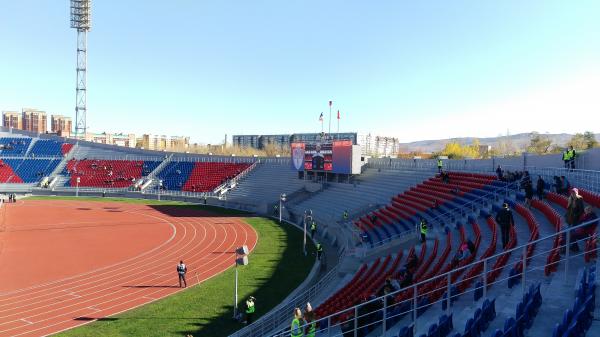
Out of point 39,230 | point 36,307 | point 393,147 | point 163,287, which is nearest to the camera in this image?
point 36,307

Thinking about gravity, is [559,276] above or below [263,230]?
above

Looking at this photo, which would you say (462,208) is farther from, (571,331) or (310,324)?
(571,331)

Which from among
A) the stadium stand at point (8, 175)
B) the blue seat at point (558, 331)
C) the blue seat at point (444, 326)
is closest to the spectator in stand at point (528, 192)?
the blue seat at point (444, 326)

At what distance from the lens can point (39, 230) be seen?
31641mm

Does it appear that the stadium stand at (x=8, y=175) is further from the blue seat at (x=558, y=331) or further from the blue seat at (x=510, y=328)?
the blue seat at (x=558, y=331)

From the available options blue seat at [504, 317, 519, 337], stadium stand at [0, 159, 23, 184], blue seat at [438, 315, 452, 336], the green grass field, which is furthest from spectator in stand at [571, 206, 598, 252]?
stadium stand at [0, 159, 23, 184]

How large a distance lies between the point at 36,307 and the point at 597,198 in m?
20.0

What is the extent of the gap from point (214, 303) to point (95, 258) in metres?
10.5

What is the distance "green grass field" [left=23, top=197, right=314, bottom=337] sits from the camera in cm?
1416

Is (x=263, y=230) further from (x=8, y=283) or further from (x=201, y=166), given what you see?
(x=201, y=166)

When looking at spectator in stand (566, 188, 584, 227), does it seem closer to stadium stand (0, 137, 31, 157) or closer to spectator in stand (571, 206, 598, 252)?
spectator in stand (571, 206, 598, 252)

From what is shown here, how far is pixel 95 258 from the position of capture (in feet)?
77.9

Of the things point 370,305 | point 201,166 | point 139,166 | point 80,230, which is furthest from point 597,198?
point 139,166

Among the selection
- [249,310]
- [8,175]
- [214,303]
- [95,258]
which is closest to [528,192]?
[249,310]
